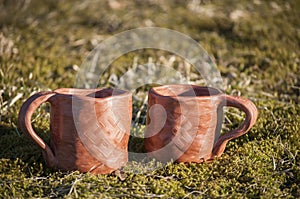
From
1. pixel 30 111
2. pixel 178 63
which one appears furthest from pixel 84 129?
pixel 178 63

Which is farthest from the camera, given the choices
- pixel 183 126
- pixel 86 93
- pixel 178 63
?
pixel 178 63

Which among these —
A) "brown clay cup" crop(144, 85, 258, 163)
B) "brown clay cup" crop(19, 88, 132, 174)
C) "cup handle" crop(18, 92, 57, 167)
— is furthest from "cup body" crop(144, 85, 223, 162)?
"cup handle" crop(18, 92, 57, 167)

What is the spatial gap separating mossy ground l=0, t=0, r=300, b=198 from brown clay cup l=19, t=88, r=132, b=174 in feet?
0.29

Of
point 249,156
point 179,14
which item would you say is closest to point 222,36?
point 179,14

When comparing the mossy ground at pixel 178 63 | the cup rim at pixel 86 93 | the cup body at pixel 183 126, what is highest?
the cup rim at pixel 86 93

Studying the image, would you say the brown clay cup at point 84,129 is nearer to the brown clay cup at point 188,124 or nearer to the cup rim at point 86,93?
the cup rim at point 86,93

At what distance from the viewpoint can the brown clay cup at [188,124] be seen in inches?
103

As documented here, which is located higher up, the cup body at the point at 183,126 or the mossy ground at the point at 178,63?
the cup body at the point at 183,126

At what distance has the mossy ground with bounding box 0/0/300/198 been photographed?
2486 mm

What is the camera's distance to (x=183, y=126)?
2.64 m

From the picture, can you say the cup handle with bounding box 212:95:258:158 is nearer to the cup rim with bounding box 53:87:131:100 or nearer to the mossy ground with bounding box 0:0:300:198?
the mossy ground with bounding box 0:0:300:198

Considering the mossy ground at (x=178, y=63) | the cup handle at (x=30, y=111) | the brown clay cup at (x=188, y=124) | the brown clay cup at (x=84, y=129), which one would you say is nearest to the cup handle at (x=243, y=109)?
the brown clay cup at (x=188, y=124)

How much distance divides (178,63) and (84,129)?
8.36 ft

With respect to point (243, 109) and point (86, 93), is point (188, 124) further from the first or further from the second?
point (86, 93)
